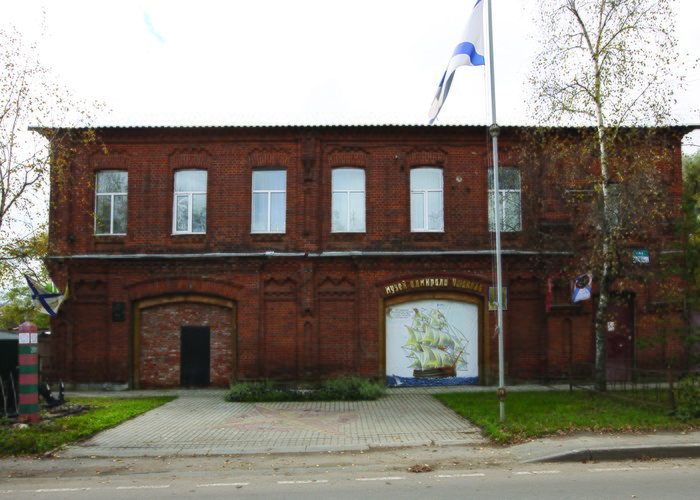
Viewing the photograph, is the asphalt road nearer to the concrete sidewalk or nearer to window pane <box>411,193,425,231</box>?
the concrete sidewalk

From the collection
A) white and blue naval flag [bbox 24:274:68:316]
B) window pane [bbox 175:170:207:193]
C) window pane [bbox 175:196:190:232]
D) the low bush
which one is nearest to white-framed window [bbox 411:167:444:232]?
the low bush

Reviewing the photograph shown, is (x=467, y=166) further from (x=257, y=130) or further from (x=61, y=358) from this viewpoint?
(x=61, y=358)

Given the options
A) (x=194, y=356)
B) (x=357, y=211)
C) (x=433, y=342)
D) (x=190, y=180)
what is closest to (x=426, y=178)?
(x=357, y=211)

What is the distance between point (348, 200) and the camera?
2077 cm

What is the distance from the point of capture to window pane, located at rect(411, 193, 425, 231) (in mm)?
20688

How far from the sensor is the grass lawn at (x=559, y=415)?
1202 centimetres

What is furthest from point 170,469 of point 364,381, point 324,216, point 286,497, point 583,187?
point 583,187

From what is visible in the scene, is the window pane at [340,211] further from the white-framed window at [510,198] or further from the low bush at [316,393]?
the low bush at [316,393]

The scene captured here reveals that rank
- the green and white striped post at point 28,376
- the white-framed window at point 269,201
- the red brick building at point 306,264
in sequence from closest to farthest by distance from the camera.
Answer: the green and white striped post at point 28,376 < the red brick building at point 306,264 < the white-framed window at point 269,201

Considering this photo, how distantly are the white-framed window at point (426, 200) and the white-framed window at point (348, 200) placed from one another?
5.58ft

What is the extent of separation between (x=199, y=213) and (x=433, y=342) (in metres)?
8.76

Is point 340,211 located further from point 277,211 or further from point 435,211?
point 435,211

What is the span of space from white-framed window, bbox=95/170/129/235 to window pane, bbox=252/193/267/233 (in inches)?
168

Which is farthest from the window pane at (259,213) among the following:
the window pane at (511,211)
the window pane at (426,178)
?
the window pane at (511,211)
